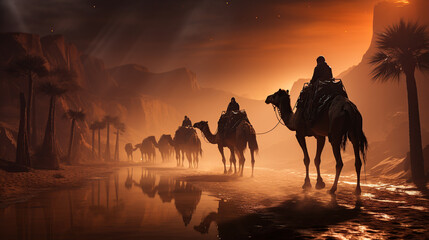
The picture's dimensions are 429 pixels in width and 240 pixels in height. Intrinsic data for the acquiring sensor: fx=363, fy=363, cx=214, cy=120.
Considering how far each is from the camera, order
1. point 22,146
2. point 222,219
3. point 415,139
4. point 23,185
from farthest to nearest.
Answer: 1. point 22,146
2. point 415,139
3. point 23,185
4. point 222,219

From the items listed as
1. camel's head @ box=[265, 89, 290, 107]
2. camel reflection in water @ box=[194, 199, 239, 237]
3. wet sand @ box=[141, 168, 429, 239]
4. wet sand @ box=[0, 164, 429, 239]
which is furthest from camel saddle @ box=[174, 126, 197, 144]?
camel reflection in water @ box=[194, 199, 239, 237]

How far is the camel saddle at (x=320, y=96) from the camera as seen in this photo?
11.8 meters

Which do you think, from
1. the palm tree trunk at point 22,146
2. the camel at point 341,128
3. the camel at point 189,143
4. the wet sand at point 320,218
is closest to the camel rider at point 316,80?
the camel at point 341,128

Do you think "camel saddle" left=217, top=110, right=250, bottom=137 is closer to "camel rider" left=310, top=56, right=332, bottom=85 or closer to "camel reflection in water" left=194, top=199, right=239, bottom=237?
"camel rider" left=310, top=56, right=332, bottom=85

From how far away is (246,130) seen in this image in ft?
63.9

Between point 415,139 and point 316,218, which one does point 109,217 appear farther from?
point 415,139

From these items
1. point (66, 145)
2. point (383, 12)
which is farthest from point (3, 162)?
point (383, 12)

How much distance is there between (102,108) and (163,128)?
36165 mm

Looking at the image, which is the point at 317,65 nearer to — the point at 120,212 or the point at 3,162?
the point at 120,212

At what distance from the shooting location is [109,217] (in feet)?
24.2

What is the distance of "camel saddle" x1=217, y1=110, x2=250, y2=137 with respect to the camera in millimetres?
20672

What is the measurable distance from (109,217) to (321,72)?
8.98 m

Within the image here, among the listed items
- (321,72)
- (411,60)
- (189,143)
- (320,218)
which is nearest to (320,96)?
(321,72)

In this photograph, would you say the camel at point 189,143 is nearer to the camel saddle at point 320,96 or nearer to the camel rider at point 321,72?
the camel rider at point 321,72
